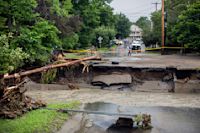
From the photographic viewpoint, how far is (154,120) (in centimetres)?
1271

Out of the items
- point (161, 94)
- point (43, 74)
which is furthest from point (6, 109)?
point (161, 94)

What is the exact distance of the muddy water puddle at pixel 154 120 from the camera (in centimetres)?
1134

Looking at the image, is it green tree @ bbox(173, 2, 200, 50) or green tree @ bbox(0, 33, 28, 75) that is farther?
green tree @ bbox(173, 2, 200, 50)

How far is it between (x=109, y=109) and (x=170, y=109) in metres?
2.94

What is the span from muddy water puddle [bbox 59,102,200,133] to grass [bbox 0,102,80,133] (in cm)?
71

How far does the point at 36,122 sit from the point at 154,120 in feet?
15.8

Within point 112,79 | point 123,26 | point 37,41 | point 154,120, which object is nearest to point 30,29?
point 37,41

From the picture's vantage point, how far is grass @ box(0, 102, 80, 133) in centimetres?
1057

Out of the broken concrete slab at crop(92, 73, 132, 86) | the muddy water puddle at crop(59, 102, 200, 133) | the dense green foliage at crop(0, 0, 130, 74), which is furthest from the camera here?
the broken concrete slab at crop(92, 73, 132, 86)

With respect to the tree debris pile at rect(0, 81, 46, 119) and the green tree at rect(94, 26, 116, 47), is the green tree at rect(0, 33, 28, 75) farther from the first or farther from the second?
the green tree at rect(94, 26, 116, 47)

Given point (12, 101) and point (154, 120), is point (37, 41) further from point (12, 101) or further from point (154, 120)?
point (154, 120)

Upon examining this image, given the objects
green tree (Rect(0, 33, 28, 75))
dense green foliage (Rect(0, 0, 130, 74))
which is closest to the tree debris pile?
dense green foliage (Rect(0, 0, 130, 74))

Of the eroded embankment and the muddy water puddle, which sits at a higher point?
the eroded embankment

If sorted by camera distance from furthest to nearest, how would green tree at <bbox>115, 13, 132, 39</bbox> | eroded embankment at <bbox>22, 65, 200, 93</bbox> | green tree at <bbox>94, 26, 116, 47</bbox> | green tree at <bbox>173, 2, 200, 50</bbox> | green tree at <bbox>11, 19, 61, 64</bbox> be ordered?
green tree at <bbox>115, 13, 132, 39</bbox>, green tree at <bbox>94, 26, 116, 47</bbox>, green tree at <bbox>173, 2, 200, 50</bbox>, eroded embankment at <bbox>22, 65, 200, 93</bbox>, green tree at <bbox>11, 19, 61, 64</bbox>
